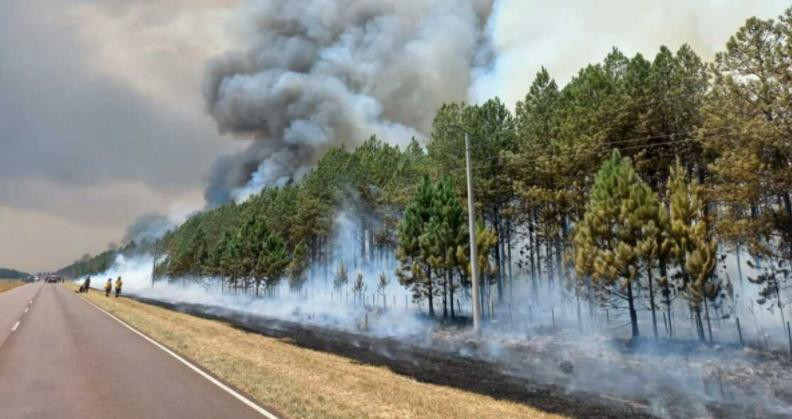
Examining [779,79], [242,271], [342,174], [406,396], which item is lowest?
[406,396]

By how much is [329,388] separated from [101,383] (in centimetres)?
476

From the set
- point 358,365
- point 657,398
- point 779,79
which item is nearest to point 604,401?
point 657,398

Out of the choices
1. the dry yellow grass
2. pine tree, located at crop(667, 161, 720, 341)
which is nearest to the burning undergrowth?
the dry yellow grass

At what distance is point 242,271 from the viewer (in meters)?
60.5

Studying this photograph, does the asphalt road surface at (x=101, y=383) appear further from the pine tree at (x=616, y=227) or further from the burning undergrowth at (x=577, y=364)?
the pine tree at (x=616, y=227)

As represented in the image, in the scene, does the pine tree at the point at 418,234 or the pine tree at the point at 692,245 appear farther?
the pine tree at the point at 418,234

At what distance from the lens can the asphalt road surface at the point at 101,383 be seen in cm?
823

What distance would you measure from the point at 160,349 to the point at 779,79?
2343 centimetres

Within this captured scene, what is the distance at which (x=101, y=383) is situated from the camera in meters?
10.2

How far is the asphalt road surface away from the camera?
823 cm

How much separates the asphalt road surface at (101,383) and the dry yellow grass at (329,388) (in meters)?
0.84

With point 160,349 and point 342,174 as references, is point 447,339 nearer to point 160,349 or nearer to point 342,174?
point 160,349

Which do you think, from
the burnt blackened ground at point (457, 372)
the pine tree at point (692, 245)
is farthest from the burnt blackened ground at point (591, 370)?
the pine tree at point (692, 245)

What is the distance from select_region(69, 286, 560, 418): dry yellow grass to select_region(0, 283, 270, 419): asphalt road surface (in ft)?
2.76
